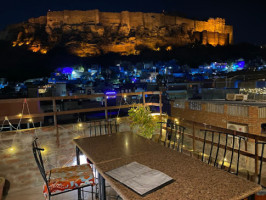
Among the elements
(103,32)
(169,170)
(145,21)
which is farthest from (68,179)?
(145,21)

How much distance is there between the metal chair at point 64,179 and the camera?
1873 mm

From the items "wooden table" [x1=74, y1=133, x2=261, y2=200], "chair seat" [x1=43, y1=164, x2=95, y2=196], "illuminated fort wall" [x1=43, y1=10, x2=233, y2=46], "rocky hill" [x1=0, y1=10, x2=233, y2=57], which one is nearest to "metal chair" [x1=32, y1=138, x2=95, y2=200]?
"chair seat" [x1=43, y1=164, x2=95, y2=196]

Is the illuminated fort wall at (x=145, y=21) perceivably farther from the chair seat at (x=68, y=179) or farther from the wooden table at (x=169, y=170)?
the wooden table at (x=169, y=170)

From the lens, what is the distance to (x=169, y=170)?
138cm

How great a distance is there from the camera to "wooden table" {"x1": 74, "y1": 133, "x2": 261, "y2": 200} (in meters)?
1.08

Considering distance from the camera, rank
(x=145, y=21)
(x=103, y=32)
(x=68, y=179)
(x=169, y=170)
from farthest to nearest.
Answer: (x=145, y=21), (x=103, y=32), (x=68, y=179), (x=169, y=170)

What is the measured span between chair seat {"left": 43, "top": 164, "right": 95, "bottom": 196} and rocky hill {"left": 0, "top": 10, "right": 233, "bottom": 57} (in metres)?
61.1

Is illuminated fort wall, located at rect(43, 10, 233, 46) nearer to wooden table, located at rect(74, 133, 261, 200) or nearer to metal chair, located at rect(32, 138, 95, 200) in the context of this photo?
metal chair, located at rect(32, 138, 95, 200)

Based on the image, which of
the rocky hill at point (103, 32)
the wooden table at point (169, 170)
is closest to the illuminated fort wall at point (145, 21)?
the rocky hill at point (103, 32)

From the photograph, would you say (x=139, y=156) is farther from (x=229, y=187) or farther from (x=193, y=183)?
(x=229, y=187)

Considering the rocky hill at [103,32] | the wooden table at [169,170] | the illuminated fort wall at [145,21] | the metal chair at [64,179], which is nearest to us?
the wooden table at [169,170]

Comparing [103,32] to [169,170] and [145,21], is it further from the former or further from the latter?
[169,170]

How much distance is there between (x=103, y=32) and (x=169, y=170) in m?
63.6

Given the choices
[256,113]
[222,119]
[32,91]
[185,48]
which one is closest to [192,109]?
[222,119]
